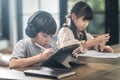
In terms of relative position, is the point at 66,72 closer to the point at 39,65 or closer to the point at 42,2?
the point at 39,65

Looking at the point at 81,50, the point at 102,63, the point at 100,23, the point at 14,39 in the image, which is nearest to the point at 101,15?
the point at 100,23

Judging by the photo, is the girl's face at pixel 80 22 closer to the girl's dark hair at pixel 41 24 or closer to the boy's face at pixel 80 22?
the boy's face at pixel 80 22

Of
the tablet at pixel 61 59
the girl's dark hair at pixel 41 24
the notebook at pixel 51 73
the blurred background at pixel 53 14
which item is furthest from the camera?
the blurred background at pixel 53 14

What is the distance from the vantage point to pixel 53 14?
5.46 metres

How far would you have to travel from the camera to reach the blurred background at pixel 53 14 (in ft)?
16.5

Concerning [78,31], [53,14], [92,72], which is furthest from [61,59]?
[53,14]

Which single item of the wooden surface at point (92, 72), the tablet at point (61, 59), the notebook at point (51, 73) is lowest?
the wooden surface at point (92, 72)

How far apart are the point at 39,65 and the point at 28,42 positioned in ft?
0.83

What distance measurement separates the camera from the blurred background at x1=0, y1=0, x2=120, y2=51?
5016mm

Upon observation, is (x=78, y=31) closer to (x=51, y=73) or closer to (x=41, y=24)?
(x=41, y=24)

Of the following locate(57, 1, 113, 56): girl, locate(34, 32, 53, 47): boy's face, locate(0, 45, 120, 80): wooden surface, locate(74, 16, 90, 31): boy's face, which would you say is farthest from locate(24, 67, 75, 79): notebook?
locate(74, 16, 90, 31): boy's face

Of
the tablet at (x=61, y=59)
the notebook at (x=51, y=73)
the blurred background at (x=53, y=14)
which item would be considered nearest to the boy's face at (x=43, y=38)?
the tablet at (x=61, y=59)

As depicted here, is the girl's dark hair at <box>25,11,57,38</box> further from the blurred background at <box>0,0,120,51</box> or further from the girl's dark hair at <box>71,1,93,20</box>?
the blurred background at <box>0,0,120,51</box>

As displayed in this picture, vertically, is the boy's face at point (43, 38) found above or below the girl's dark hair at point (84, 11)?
below
